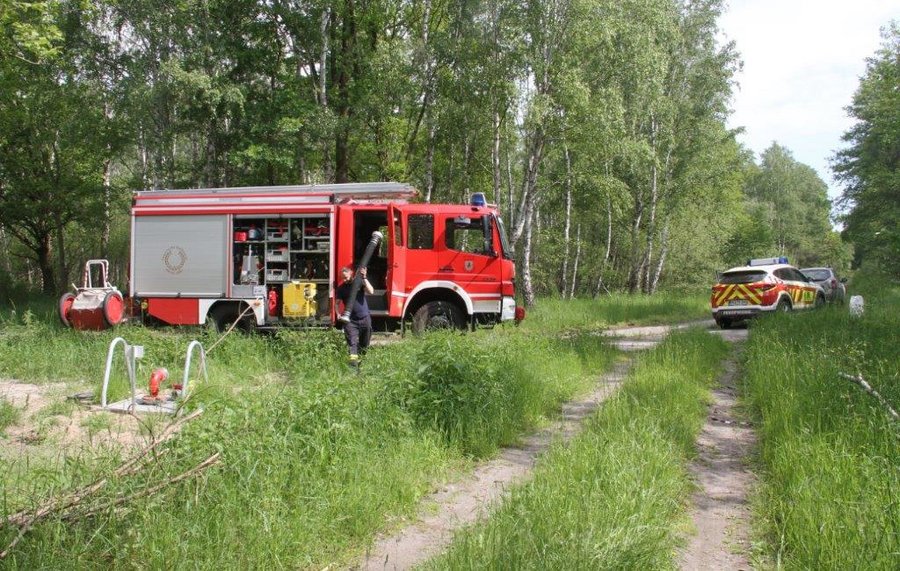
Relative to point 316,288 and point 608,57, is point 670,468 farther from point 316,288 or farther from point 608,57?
point 608,57

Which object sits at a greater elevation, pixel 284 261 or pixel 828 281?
pixel 284 261

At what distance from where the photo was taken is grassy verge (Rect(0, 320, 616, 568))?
319cm

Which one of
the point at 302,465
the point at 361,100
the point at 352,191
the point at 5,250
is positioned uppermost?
the point at 361,100

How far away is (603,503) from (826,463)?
1701mm

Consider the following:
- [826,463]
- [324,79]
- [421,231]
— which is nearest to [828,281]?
[421,231]

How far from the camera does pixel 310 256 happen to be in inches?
486

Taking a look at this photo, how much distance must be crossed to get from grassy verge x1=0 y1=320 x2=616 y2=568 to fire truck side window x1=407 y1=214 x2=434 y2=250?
14.8ft

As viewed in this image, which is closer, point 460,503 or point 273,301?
point 460,503

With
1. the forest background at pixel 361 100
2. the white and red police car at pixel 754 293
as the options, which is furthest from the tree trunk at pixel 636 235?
the white and red police car at pixel 754 293

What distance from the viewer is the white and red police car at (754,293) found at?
53.5ft

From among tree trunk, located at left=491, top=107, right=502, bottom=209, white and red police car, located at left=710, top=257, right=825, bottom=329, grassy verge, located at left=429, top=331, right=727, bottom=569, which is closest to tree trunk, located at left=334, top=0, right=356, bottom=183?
tree trunk, located at left=491, top=107, right=502, bottom=209

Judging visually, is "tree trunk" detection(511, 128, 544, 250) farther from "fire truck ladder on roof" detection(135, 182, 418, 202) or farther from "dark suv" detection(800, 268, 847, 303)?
"dark suv" detection(800, 268, 847, 303)

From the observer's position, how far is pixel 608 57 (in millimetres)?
20016

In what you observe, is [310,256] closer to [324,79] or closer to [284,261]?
[284,261]
